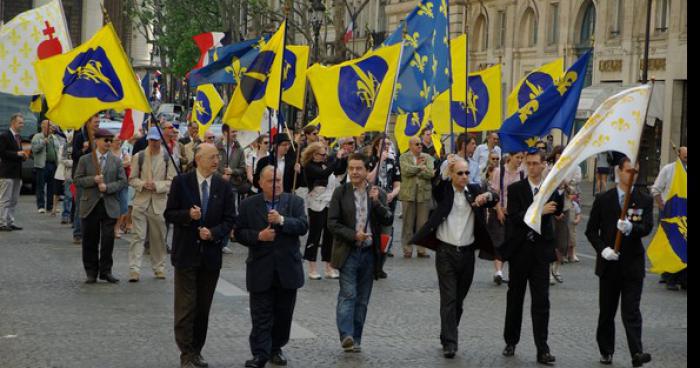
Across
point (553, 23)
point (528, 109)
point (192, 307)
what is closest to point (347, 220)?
→ point (192, 307)

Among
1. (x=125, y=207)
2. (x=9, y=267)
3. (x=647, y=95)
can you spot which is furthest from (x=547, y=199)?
(x=125, y=207)

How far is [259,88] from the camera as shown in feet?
39.3

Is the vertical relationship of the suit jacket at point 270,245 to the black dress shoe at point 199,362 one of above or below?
above

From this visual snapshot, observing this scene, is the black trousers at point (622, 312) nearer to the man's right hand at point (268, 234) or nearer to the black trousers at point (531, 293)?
the black trousers at point (531, 293)

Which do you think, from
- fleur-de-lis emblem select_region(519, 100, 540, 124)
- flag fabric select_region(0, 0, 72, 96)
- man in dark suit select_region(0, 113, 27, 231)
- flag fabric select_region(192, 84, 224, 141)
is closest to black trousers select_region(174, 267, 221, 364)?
fleur-de-lis emblem select_region(519, 100, 540, 124)

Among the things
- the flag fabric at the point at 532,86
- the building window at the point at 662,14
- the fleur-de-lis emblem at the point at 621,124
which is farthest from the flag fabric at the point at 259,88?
the building window at the point at 662,14

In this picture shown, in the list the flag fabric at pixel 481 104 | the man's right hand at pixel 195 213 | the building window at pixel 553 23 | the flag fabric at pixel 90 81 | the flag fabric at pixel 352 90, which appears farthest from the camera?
the building window at pixel 553 23

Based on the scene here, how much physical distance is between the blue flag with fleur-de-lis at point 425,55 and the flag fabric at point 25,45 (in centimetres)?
717

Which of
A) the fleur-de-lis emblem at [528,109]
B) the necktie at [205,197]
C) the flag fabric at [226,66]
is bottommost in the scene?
the necktie at [205,197]

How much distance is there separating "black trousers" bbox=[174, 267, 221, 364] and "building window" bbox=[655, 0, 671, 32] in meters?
30.2

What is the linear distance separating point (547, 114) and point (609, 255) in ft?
13.4

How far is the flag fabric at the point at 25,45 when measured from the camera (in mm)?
19500

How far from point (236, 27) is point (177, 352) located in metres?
44.4

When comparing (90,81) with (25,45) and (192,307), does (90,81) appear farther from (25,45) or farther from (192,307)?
(25,45)
